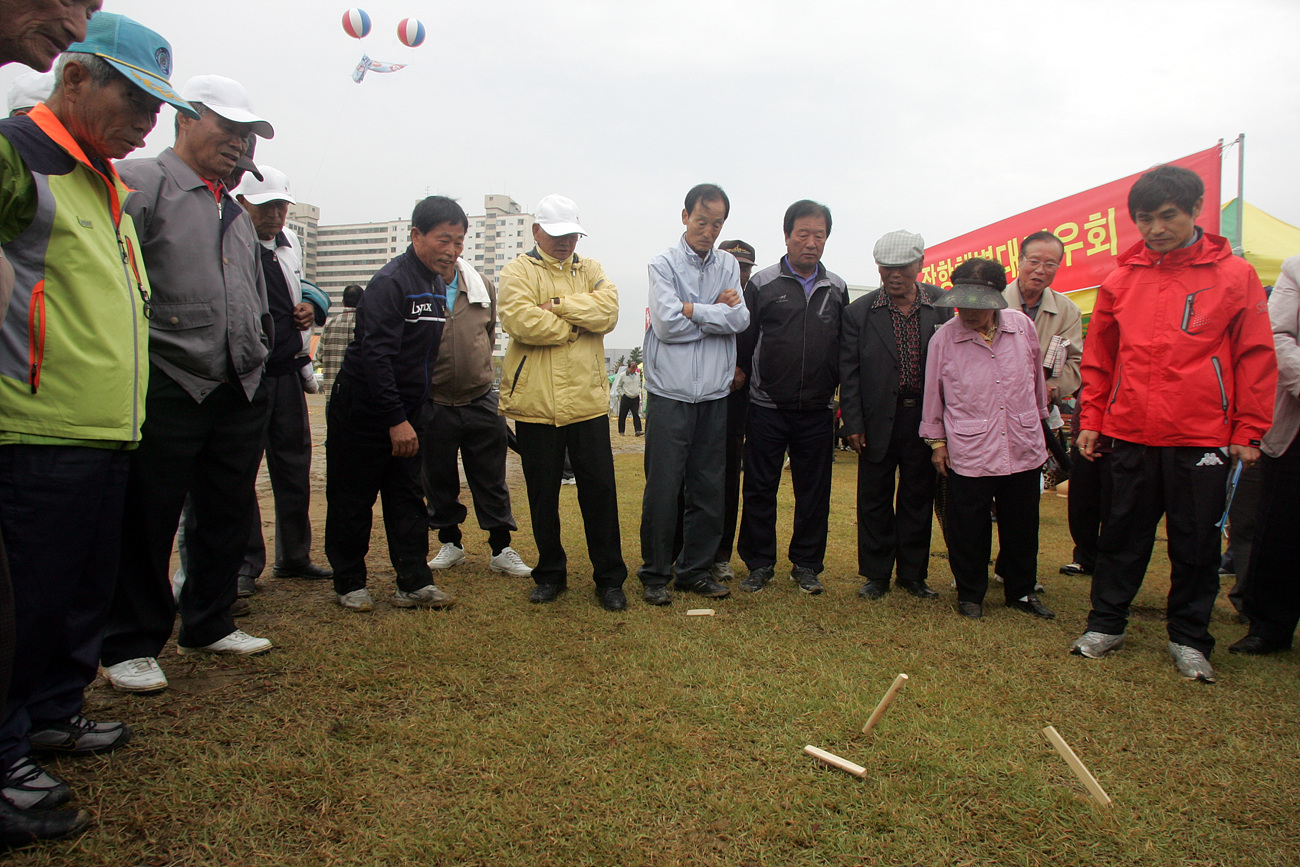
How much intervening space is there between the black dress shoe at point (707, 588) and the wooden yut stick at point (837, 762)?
1.85m

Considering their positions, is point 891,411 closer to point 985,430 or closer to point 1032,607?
point 985,430

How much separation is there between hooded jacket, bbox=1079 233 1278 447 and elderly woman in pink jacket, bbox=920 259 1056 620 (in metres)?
0.57

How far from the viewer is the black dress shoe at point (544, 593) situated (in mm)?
4098

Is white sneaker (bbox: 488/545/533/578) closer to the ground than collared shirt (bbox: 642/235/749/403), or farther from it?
closer to the ground

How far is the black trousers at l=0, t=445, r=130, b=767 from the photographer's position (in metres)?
1.99

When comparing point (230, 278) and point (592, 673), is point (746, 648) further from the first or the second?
point (230, 278)

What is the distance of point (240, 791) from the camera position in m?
2.12

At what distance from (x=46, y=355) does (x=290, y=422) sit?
8.63ft

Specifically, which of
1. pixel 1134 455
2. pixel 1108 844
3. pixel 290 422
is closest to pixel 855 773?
pixel 1108 844

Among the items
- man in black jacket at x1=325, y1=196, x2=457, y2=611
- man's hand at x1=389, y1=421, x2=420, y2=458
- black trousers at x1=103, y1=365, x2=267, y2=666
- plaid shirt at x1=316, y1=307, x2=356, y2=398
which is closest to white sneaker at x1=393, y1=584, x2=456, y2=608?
man in black jacket at x1=325, y1=196, x2=457, y2=611

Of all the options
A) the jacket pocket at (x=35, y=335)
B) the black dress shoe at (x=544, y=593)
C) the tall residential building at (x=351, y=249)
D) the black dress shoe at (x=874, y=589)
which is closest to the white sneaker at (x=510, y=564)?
the black dress shoe at (x=544, y=593)

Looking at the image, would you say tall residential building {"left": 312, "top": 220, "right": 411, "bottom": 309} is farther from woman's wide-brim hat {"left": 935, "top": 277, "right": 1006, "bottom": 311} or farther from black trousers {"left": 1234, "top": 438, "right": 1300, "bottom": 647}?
black trousers {"left": 1234, "top": 438, "right": 1300, "bottom": 647}

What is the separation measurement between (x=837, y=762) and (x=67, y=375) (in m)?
2.51

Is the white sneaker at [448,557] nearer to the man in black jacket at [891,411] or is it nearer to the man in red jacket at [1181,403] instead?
the man in black jacket at [891,411]
